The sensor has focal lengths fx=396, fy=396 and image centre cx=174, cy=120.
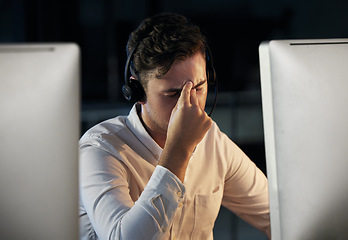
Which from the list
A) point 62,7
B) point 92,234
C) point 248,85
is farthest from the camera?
point 248,85

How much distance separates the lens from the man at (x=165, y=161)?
99 cm

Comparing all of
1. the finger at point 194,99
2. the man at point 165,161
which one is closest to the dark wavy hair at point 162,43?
the man at point 165,161

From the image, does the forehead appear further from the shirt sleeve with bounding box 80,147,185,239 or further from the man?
the shirt sleeve with bounding box 80,147,185,239

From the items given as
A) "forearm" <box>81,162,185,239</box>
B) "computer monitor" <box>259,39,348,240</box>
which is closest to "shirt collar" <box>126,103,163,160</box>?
"forearm" <box>81,162,185,239</box>

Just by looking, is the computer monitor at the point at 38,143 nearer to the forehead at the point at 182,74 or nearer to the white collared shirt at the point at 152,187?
the white collared shirt at the point at 152,187

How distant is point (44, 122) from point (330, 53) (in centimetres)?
57

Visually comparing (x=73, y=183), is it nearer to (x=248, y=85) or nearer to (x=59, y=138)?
(x=59, y=138)

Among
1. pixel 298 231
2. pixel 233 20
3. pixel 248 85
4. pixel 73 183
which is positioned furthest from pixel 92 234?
pixel 248 85

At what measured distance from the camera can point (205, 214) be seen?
1.27 meters

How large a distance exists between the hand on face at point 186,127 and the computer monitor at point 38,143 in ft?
1.19

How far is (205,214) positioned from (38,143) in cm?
70

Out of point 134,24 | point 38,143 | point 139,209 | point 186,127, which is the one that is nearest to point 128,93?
point 186,127

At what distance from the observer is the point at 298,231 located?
0.79m

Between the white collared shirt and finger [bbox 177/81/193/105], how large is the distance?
197 mm
